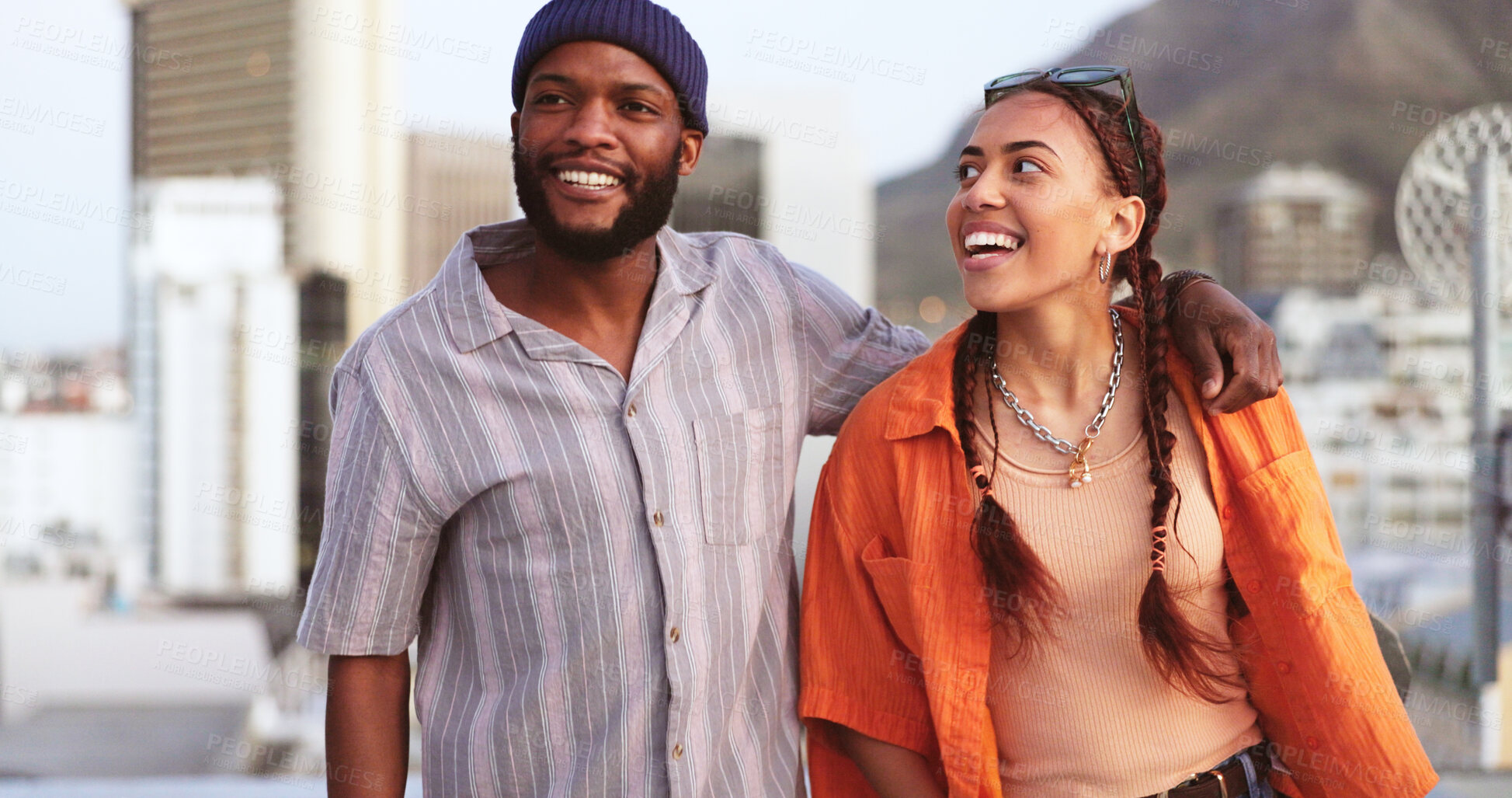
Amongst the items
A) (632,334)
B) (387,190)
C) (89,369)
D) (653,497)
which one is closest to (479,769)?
(653,497)

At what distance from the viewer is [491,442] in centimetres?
144

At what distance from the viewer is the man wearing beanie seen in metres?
1.44

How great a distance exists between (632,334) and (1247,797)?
42.8 inches

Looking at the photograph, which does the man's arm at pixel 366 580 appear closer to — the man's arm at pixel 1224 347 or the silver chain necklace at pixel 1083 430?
the silver chain necklace at pixel 1083 430

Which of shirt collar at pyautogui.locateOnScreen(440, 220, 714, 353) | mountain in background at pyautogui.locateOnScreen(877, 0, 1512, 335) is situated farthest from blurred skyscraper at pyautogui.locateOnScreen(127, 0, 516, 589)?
shirt collar at pyautogui.locateOnScreen(440, 220, 714, 353)

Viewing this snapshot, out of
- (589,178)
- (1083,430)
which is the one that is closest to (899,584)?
(1083,430)

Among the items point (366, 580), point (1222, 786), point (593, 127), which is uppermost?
point (593, 127)

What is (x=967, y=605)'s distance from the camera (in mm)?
1507

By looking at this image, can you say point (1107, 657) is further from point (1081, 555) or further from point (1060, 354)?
point (1060, 354)

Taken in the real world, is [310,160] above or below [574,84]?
above

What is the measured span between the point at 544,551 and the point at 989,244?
0.75 meters

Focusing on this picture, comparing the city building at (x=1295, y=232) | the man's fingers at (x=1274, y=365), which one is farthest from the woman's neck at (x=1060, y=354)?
the city building at (x=1295, y=232)

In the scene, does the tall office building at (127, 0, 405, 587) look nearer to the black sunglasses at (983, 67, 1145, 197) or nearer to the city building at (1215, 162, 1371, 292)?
the city building at (1215, 162, 1371, 292)

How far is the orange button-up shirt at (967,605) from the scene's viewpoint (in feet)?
4.67
